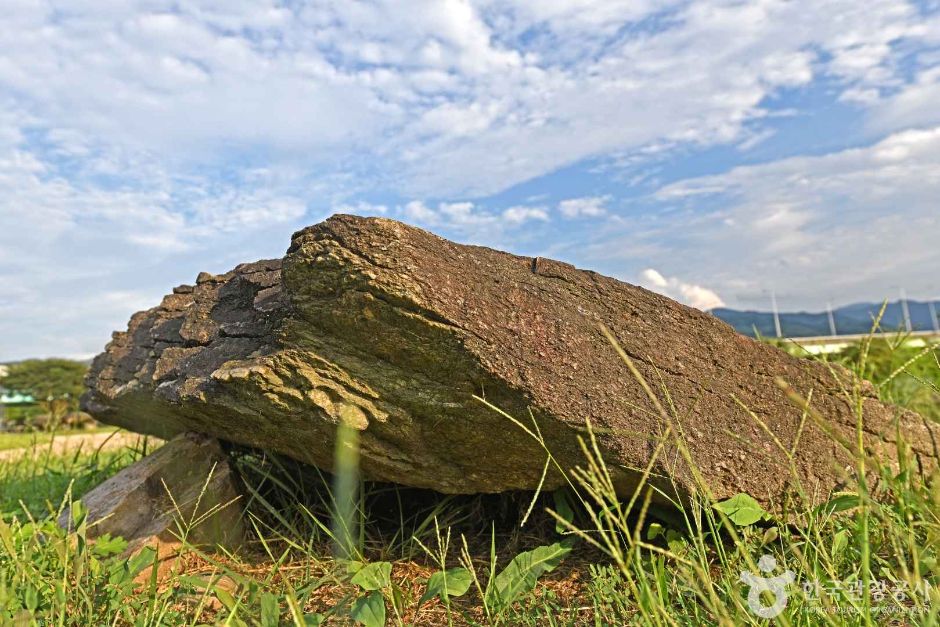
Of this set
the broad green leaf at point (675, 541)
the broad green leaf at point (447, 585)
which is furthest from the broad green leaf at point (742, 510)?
the broad green leaf at point (447, 585)

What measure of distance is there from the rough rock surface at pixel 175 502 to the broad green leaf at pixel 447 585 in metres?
1.05

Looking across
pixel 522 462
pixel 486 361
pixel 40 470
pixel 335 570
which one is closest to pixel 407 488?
pixel 335 570

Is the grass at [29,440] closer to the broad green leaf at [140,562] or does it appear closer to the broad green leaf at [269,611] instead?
the broad green leaf at [140,562]

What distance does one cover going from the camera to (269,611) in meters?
2.02

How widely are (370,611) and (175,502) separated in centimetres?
117

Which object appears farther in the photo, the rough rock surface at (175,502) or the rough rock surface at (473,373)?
the rough rock surface at (175,502)

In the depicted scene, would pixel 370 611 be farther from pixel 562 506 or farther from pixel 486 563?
pixel 562 506

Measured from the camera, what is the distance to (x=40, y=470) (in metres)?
5.67

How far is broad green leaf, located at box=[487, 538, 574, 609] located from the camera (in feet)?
7.16

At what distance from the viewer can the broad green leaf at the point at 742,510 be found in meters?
2.32

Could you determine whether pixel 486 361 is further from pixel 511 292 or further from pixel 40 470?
pixel 40 470

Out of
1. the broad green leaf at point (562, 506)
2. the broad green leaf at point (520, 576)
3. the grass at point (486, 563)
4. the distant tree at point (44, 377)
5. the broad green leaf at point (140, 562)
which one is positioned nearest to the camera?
the grass at point (486, 563)

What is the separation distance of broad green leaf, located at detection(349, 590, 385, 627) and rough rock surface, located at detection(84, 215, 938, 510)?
1.80 ft

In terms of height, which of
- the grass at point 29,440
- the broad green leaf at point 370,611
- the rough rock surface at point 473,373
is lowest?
the broad green leaf at point 370,611
